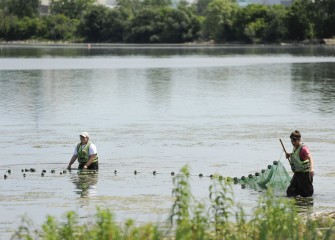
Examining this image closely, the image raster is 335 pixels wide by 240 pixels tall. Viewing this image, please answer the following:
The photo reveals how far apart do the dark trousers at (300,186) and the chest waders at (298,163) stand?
1.27 ft

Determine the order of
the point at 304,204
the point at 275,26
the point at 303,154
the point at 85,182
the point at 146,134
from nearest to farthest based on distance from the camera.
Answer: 1. the point at 303,154
2. the point at 304,204
3. the point at 85,182
4. the point at 146,134
5. the point at 275,26

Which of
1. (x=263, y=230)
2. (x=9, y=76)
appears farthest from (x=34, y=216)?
(x=9, y=76)

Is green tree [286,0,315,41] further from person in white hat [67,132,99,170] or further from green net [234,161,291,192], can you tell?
green net [234,161,291,192]

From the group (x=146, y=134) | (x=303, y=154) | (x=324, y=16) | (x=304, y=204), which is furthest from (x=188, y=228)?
(x=324, y=16)

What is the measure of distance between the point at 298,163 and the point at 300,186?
2.87ft

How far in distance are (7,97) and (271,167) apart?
33.4 meters

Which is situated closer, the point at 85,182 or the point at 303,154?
the point at 303,154

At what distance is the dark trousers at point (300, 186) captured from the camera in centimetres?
2249

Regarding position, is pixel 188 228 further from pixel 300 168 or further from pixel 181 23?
pixel 181 23

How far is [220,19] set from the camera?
19275 centimetres

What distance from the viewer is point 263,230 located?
1386cm

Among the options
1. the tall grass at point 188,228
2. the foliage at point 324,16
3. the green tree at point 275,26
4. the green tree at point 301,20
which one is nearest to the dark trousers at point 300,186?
the tall grass at point 188,228

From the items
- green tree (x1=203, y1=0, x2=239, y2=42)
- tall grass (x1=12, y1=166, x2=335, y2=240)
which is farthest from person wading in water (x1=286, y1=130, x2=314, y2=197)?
green tree (x1=203, y1=0, x2=239, y2=42)

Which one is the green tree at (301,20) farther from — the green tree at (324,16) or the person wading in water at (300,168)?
the person wading in water at (300,168)
